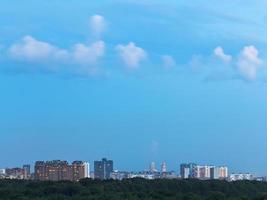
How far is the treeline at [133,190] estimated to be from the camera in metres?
40.6

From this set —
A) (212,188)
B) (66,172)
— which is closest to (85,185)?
(212,188)

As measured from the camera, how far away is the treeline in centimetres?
4056

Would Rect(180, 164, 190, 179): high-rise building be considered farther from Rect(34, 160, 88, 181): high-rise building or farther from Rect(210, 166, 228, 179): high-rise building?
Rect(34, 160, 88, 181): high-rise building

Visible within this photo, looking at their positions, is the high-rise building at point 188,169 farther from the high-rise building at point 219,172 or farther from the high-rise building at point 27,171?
the high-rise building at point 27,171

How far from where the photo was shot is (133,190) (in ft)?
162

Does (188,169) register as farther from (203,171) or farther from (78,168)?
(78,168)

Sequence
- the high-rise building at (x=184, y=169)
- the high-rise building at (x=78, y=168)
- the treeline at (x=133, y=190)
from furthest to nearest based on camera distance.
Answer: the high-rise building at (x=184, y=169) → the high-rise building at (x=78, y=168) → the treeline at (x=133, y=190)

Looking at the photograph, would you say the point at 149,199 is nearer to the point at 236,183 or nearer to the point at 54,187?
the point at 54,187

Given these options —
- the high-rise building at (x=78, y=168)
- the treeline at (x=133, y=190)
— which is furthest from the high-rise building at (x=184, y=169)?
the treeline at (x=133, y=190)

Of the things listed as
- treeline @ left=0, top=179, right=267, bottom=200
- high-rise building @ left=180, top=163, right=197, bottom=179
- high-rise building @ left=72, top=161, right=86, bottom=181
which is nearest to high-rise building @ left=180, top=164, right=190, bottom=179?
high-rise building @ left=180, top=163, right=197, bottom=179

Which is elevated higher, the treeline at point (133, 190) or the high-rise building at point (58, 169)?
the high-rise building at point (58, 169)

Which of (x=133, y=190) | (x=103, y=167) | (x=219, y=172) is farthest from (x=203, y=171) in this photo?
(x=133, y=190)

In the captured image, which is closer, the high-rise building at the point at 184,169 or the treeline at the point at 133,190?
the treeline at the point at 133,190

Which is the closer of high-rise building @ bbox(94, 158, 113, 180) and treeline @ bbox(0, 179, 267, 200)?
treeline @ bbox(0, 179, 267, 200)
